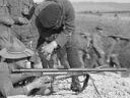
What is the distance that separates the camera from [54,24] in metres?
7.71

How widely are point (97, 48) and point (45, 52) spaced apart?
528 inches

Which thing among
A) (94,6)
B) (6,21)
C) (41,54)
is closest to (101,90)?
(41,54)

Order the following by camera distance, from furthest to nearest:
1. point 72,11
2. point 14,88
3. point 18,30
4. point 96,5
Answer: point 96,5
point 18,30
point 72,11
point 14,88

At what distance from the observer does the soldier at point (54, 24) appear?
7.70 m

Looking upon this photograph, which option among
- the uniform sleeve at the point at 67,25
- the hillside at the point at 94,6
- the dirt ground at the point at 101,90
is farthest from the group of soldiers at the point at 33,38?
the hillside at the point at 94,6

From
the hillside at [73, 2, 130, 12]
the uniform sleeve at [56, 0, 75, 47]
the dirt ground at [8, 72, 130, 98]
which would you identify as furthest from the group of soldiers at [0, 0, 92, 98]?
the hillside at [73, 2, 130, 12]

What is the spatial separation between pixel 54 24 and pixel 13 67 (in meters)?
0.93

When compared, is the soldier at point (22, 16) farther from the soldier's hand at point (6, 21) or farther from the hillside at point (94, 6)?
the hillside at point (94, 6)

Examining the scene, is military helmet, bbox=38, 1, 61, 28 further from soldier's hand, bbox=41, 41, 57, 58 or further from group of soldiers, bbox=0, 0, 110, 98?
soldier's hand, bbox=41, 41, 57, 58

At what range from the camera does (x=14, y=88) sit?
7320mm

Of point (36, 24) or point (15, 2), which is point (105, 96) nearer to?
point (36, 24)

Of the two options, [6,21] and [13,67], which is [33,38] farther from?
[13,67]

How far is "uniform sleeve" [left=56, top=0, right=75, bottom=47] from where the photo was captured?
25.5 feet

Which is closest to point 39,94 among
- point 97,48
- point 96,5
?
point 97,48
